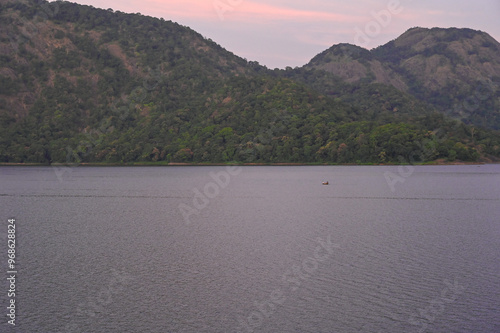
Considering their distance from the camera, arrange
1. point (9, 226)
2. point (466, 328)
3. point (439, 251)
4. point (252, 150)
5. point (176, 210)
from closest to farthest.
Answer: point (466, 328)
point (439, 251)
point (9, 226)
point (176, 210)
point (252, 150)

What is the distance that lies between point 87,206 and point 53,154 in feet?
483

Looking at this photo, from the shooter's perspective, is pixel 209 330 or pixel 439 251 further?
pixel 439 251

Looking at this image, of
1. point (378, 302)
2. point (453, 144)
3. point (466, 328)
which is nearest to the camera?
point (466, 328)

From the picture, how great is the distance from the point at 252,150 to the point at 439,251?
16415 cm

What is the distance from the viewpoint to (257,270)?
29391 mm

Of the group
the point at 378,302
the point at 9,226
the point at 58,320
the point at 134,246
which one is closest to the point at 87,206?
the point at 9,226

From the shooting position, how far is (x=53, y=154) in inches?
7849

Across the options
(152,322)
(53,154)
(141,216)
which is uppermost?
(152,322)

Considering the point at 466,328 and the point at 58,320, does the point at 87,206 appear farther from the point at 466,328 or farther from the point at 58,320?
the point at 466,328

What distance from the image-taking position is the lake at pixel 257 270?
21281 mm

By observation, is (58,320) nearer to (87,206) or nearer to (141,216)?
(141,216)

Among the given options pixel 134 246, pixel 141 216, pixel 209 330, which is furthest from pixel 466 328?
pixel 141 216

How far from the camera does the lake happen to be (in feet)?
69.8

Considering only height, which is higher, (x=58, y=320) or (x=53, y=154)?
(x=58, y=320)
